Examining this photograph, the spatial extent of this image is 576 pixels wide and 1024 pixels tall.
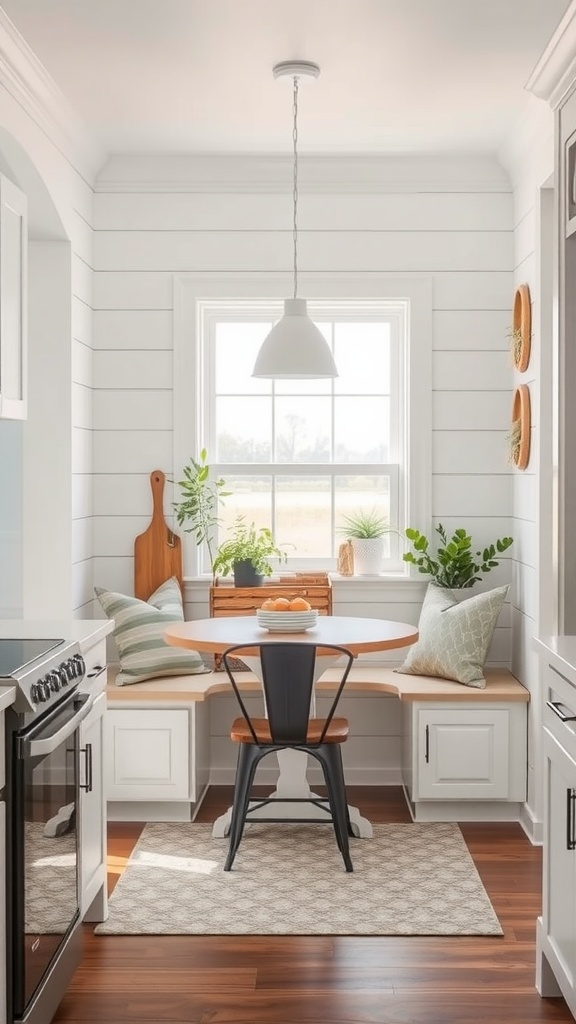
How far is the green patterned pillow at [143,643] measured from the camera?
4.72m

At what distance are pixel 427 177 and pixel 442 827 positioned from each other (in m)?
2.92

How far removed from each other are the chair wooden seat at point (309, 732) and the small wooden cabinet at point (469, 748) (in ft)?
1.78

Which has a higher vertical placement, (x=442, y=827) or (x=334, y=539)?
(x=334, y=539)

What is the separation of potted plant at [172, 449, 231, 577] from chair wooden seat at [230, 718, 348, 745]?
1102 millimetres

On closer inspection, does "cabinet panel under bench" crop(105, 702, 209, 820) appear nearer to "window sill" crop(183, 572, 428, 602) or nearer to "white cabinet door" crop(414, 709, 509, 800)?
"window sill" crop(183, 572, 428, 602)

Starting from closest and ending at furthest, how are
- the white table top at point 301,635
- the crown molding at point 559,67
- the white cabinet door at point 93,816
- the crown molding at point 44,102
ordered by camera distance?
the white cabinet door at point 93,816, the crown molding at point 559,67, the crown molding at point 44,102, the white table top at point 301,635

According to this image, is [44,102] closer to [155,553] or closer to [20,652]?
[155,553]

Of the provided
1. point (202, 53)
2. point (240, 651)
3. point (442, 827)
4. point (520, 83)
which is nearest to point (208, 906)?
point (240, 651)

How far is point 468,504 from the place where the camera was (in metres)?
5.11

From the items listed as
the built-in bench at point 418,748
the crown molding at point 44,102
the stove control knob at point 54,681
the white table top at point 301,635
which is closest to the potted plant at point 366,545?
the white table top at point 301,635

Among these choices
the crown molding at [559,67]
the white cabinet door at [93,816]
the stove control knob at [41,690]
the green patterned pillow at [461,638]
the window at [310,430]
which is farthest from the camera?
the window at [310,430]

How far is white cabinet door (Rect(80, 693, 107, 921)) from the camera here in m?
3.12

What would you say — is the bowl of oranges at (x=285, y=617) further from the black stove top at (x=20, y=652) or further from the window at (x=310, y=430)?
the black stove top at (x=20, y=652)

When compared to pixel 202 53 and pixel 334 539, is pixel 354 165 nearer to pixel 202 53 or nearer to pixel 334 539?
pixel 202 53
